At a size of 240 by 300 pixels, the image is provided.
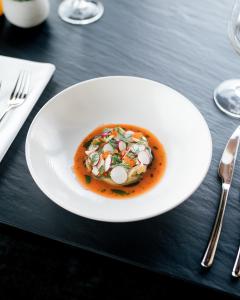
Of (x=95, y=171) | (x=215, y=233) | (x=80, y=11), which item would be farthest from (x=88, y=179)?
(x=80, y=11)

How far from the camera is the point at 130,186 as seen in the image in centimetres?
85

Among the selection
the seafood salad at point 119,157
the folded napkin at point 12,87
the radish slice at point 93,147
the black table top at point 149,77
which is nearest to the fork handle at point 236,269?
the black table top at point 149,77

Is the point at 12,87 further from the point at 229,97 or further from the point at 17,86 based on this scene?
the point at 229,97

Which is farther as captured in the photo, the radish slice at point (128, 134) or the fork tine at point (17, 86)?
the fork tine at point (17, 86)

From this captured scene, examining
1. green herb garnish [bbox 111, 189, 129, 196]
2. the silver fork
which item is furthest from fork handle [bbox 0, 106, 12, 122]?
green herb garnish [bbox 111, 189, 129, 196]

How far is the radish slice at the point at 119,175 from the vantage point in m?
0.84

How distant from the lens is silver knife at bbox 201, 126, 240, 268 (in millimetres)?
754

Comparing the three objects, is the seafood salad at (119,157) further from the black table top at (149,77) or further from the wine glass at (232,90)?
the wine glass at (232,90)

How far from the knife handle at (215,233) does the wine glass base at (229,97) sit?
0.85 feet

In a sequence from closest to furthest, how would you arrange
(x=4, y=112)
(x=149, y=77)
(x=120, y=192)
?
(x=120, y=192), (x=4, y=112), (x=149, y=77)

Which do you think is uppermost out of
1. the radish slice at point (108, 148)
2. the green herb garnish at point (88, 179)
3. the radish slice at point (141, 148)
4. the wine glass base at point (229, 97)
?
the wine glass base at point (229, 97)

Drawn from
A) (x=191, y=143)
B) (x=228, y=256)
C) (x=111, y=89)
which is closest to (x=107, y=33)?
(x=111, y=89)

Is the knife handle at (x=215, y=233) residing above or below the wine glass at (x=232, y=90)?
below

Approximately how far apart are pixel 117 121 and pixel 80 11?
0.55m
